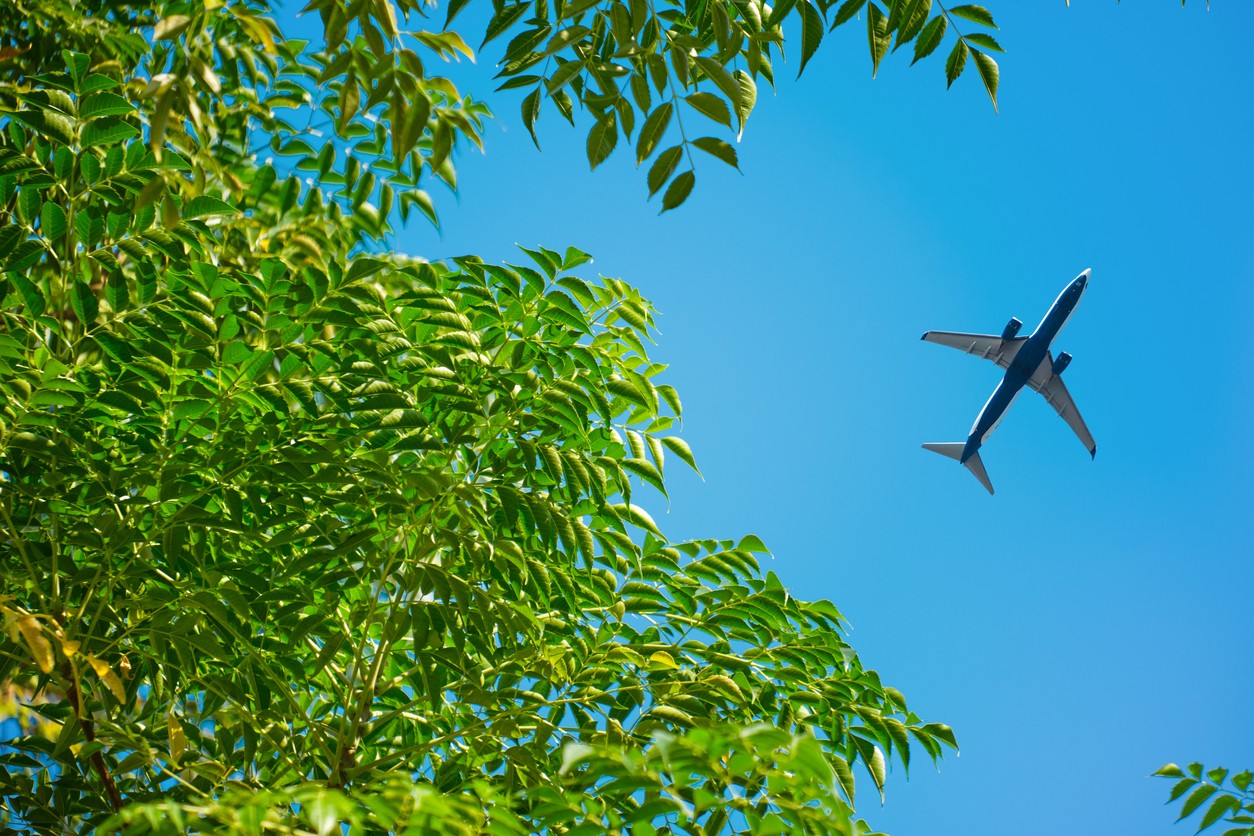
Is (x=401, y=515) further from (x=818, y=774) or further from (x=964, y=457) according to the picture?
(x=964, y=457)

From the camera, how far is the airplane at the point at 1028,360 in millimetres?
13289

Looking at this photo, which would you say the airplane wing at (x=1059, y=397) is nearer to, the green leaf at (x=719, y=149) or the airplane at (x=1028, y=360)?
the airplane at (x=1028, y=360)

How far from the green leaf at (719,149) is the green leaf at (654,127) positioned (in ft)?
0.28

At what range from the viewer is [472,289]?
293cm

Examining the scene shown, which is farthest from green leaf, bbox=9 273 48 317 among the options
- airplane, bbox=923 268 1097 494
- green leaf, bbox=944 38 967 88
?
airplane, bbox=923 268 1097 494

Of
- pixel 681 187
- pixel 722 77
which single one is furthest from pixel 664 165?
pixel 722 77

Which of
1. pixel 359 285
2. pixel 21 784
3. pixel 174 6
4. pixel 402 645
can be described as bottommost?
pixel 21 784

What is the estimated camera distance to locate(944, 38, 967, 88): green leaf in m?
2.56

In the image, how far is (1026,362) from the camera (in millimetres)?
13266

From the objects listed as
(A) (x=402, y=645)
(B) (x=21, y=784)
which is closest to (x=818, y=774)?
(A) (x=402, y=645)

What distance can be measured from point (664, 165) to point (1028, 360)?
12.3 metres

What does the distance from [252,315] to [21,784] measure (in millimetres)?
1515

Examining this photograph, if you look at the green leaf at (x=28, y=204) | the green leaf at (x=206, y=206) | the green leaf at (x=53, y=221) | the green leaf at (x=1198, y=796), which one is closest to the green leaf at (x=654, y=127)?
the green leaf at (x=206, y=206)

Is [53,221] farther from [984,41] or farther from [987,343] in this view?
[987,343]
